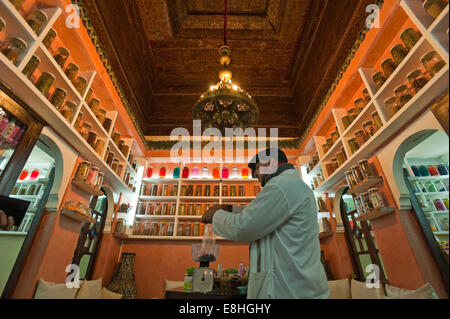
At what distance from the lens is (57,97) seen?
2.12 metres

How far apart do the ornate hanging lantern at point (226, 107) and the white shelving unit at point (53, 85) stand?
1.37 metres

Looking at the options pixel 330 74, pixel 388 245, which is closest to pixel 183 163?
pixel 330 74

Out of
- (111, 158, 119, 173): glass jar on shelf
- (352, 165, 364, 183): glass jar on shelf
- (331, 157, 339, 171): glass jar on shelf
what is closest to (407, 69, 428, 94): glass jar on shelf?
(352, 165, 364, 183): glass jar on shelf

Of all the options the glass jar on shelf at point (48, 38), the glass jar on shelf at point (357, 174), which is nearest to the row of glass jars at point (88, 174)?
the glass jar on shelf at point (48, 38)

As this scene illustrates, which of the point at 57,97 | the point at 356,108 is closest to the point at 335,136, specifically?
the point at 356,108

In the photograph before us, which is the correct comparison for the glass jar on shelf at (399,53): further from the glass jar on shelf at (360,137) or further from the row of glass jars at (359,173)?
the row of glass jars at (359,173)

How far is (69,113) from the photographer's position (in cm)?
228

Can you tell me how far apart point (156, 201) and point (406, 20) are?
4.59 metres

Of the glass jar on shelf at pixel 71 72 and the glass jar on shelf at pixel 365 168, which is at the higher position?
the glass jar on shelf at pixel 71 72

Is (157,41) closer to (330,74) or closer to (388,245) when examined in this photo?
(330,74)

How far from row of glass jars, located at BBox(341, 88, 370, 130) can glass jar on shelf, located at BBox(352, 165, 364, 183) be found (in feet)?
2.14

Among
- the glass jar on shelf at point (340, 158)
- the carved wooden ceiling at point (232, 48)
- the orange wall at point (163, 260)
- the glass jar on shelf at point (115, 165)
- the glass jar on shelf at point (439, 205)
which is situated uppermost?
the carved wooden ceiling at point (232, 48)

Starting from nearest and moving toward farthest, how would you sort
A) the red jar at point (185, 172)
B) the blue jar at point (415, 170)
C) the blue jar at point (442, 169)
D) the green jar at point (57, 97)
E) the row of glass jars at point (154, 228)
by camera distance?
1. the blue jar at point (442, 169)
2. the blue jar at point (415, 170)
3. the green jar at point (57, 97)
4. the row of glass jars at point (154, 228)
5. the red jar at point (185, 172)

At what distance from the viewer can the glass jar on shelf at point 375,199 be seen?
7.05ft
